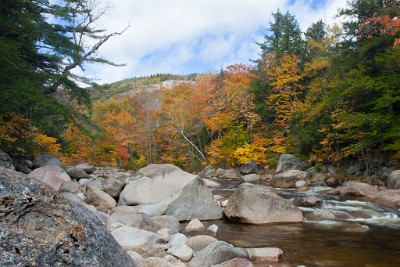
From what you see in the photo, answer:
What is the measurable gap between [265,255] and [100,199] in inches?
241

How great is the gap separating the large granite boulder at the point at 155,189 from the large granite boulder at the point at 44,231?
790 centimetres

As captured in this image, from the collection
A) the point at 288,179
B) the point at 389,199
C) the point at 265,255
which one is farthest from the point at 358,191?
the point at 265,255

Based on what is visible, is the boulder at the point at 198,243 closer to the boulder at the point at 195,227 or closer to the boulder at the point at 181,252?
the boulder at the point at 181,252

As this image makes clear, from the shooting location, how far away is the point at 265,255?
6367 mm

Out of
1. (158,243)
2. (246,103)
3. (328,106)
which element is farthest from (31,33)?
(246,103)

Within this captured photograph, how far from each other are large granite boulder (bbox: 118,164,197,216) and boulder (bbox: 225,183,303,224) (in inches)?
74.0

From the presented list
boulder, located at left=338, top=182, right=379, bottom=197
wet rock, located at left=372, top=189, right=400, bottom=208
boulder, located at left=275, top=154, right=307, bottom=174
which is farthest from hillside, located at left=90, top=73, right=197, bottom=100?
wet rock, located at left=372, top=189, right=400, bottom=208

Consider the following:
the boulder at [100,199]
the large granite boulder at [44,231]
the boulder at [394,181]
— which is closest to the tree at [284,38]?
the boulder at [394,181]

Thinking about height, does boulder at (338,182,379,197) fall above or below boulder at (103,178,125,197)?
below

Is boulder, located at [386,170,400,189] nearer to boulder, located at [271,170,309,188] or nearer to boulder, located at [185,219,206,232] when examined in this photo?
boulder, located at [271,170,309,188]

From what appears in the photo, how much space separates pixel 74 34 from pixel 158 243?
15531 mm

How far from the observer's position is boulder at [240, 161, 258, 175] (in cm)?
2698

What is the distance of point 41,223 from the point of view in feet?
7.17

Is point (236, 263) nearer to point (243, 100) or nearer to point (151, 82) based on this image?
point (243, 100)
